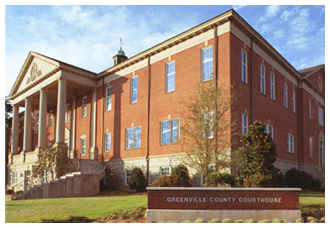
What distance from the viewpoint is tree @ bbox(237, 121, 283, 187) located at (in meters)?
15.5

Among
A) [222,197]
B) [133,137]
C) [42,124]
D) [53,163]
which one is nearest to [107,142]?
[133,137]

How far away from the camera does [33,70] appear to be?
3566 cm

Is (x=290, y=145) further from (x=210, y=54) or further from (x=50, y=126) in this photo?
(x=50, y=126)

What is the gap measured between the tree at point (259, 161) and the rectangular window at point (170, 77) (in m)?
10.5

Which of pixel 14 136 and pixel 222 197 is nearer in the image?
pixel 222 197

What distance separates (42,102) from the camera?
33000 mm

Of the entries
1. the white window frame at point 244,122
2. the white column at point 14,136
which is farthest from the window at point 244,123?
the white column at point 14,136

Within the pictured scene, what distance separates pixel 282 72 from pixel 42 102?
23227mm

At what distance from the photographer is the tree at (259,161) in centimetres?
1548

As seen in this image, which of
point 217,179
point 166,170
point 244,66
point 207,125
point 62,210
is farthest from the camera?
point 166,170

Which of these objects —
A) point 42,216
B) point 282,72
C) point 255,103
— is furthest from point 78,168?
point 282,72

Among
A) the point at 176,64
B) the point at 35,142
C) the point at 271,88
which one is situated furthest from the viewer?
the point at 35,142

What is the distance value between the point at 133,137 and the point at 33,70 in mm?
14877

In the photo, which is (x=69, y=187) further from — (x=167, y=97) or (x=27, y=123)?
(x=27, y=123)
